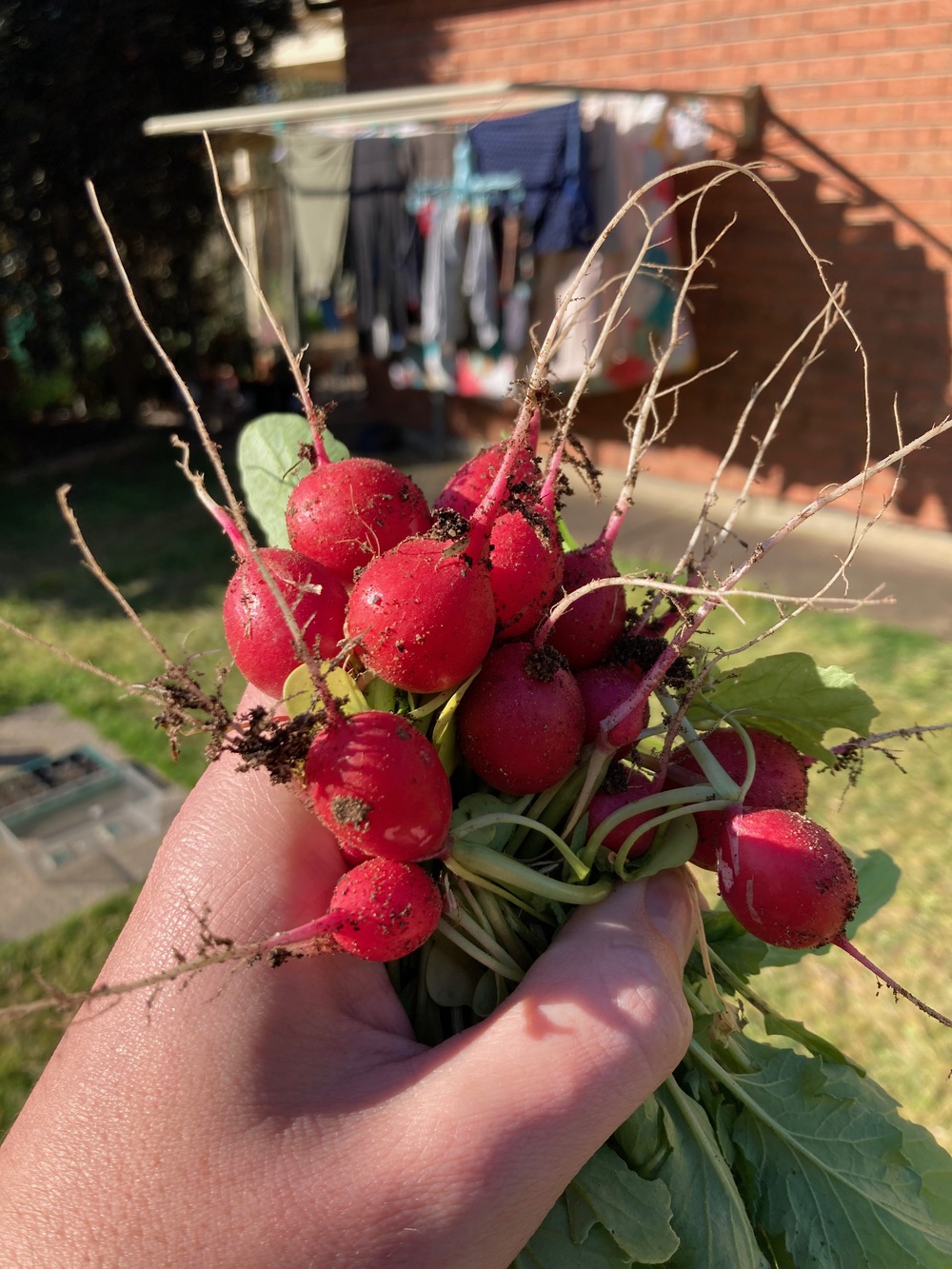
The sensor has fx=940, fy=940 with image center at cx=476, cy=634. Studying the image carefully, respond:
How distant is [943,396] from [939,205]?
3.43 ft

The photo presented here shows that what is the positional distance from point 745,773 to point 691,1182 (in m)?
0.54

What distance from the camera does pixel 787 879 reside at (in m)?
1.08

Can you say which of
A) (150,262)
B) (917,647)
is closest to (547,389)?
(917,647)

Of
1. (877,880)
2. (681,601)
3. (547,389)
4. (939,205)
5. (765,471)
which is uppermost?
(547,389)

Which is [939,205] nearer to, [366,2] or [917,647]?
[917,647]

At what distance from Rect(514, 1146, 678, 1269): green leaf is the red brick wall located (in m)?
5.27

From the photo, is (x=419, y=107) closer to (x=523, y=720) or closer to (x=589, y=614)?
(x=589, y=614)

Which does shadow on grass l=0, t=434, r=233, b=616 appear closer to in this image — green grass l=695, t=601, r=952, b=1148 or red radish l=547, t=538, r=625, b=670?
green grass l=695, t=601, r=952, b=1148

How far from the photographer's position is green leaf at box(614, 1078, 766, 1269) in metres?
1.20

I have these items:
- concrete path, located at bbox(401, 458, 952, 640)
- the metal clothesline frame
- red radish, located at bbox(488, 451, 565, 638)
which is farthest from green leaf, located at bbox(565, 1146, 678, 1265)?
the metal clothesline frame

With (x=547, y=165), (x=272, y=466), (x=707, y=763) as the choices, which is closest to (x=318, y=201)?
(x=547, y=165)

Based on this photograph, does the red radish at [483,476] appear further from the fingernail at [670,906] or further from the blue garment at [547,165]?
the blue garment at [547,165]

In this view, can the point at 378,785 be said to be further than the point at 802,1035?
No

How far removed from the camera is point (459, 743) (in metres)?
1.18
